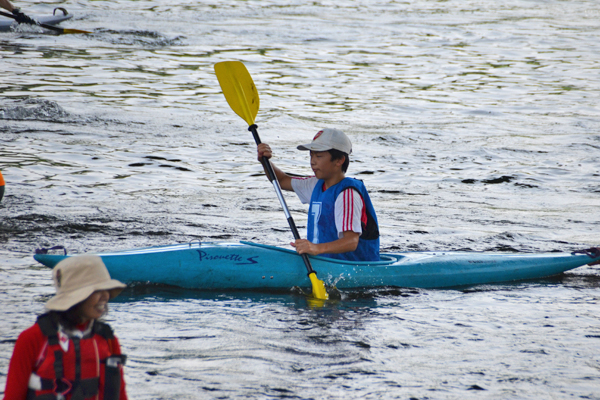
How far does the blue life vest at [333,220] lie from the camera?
3924 mm

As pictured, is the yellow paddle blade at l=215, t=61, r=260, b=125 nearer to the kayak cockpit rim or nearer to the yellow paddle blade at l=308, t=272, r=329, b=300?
the kayak cockpit rim

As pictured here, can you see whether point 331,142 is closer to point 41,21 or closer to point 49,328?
point 49,328

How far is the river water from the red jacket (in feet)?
2.97

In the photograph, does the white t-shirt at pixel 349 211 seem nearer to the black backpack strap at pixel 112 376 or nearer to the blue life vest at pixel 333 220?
the blue life vest at pixel 333 220

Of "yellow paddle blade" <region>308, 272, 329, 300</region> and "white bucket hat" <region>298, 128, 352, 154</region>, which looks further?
"yellow paddle blade" <region>308, 272, 329, 300</region>

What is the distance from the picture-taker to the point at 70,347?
5.80 feet

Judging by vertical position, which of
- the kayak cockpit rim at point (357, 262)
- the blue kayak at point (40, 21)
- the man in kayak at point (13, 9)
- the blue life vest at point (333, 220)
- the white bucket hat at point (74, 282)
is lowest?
the kayak cockpit rim at point (357, 262)

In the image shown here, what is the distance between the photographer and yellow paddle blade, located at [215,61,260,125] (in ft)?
17.5

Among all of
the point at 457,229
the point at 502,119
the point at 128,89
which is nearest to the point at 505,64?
the point at 502,119

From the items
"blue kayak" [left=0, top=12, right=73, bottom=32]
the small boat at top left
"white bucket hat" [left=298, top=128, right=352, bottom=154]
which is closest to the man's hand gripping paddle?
"white bucket hat" [left=298, top=128, right=352, bottom=154]

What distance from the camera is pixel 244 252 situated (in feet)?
13.5

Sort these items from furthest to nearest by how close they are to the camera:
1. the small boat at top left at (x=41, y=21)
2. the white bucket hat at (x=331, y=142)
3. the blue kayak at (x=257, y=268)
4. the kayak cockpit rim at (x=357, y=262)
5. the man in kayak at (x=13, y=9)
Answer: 1. the small boat at top left at (x=41, y=21)
2. the man in kayak at (x=13, y=9)
3. the kayak cockpit rim at (x=357, y=262)
4. the blue kayak at (x=257, y=268)
5. the white bucket hat at (x=331, y=142)

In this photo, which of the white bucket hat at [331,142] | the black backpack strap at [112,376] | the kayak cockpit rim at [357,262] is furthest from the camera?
the kayak cockpit rim at [357,262]

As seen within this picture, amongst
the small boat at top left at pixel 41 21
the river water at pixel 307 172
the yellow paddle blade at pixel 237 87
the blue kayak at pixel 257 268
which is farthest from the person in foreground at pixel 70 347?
the small boat at top left at pixel 41 21
